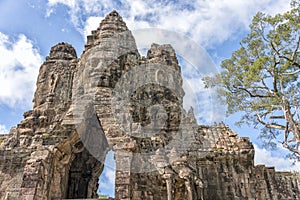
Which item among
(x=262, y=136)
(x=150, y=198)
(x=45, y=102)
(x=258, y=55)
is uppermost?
(x=258, y=55)

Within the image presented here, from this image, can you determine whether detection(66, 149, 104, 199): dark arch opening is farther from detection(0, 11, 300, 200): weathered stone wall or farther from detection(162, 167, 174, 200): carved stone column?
detection(162, 167, 174, 200): carved stone column

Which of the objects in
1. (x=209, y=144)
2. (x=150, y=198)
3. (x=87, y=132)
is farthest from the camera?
(x=209, y=144)

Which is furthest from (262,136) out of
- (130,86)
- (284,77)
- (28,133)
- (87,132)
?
(28,133)

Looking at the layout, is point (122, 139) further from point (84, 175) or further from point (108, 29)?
point (108, 29)

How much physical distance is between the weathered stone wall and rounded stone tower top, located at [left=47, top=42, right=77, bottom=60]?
63mm

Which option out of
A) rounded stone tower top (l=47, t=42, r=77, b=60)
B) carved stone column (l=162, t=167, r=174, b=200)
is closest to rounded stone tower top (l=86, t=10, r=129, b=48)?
rounded stone tower top (l=47, t=42, r=77, b=60)

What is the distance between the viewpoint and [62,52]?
18625 mm

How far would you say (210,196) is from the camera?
14484 mm

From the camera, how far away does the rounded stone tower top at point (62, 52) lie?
18323mm

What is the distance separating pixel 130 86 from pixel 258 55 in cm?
676

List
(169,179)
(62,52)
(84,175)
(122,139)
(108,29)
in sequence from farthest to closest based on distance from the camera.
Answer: (62,52) < (108,29) < (84,175) < (122,139) < (169,179)

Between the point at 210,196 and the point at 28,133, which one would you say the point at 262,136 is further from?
the point at 28,133

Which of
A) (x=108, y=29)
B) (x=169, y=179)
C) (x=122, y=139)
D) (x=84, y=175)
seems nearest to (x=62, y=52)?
(x=108, y=29)

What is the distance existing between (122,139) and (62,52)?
8.70 metres
